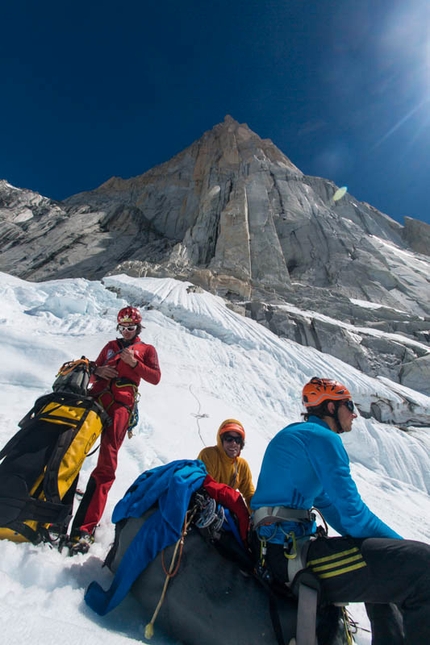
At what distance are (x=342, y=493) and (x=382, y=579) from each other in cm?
40

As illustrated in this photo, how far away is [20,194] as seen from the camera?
153 ft

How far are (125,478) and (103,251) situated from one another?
114 ft

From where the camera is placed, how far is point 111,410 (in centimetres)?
289

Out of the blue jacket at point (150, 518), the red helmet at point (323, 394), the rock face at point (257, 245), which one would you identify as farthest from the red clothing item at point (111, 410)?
the rock face at point (257, 245)

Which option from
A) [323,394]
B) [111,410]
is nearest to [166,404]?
[111,410]

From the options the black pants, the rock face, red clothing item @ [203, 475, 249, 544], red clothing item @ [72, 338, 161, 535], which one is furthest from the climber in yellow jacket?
the rock face

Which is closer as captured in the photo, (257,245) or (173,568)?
(173,568)

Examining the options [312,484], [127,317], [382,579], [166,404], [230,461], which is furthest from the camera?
[166,404]

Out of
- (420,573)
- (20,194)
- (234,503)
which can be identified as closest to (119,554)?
(234,503)

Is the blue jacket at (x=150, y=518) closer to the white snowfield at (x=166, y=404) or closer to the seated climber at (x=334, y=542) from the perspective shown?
the white snowfield at (x=166, y=404)

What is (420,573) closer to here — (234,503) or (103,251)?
(234,503)

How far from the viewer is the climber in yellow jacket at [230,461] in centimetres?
312

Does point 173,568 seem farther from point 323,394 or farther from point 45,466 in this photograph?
point 323,394

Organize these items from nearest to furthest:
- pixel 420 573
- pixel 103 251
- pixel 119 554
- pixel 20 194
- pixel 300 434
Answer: pixel 420 573 → pixel 119 554 → pixel 300 434 → pixel 103 251 → pixel 20 194
